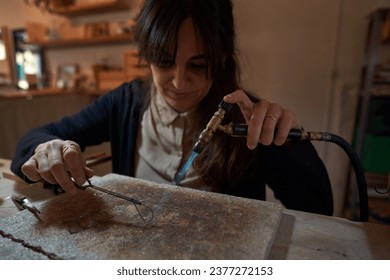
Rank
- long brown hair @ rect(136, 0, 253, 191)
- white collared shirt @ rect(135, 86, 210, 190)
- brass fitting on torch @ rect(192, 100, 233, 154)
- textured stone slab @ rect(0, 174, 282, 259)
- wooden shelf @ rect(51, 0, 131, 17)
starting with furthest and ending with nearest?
wooden shelf @ rect(51, 0, 131, 17), white collared shirt @ rect(135, 86, 210, 190), long brown hair @ rect(136, 0, 253, 191), brass fitting on torch @ rect(192, 100, 233, 154), textured stone slab @ rect(0, 174, 282, 259)

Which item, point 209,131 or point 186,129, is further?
point 186,129

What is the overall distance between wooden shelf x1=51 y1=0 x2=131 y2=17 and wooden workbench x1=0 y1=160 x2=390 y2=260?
6.22 ft

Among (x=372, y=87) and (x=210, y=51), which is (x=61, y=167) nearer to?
(x=210, y=51)

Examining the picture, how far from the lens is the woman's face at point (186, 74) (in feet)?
2.29

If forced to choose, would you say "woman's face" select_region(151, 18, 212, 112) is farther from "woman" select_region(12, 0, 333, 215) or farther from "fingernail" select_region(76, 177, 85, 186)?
"fingernail" select_region(76, 177, 85, 186)

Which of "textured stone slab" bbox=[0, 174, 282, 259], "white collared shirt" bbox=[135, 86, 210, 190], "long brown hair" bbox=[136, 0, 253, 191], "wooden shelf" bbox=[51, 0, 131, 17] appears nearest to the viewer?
"textured stone slab" bbox=[0, 174, 282, 259]

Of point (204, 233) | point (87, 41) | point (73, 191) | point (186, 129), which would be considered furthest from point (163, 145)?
point (87, 41)

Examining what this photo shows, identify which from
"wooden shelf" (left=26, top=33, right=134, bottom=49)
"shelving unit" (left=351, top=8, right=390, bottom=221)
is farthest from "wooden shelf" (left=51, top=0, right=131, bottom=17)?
"shelving unit" (left=351, top=8, right=390, bottom=221)

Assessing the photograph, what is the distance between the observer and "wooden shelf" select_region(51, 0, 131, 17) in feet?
6.73

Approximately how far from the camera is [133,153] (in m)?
1.00

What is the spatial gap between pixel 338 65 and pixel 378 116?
0.39 meters

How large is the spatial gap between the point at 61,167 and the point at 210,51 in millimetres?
467
